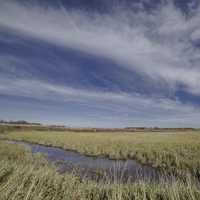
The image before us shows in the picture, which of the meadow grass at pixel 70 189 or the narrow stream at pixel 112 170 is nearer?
the meadow grass at pixel 70 189

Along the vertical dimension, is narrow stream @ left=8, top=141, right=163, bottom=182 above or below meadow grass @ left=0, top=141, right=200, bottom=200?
below

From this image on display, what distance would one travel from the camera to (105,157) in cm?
1783

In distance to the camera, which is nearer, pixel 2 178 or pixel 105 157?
pixel 2 178

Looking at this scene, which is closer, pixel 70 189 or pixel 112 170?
pixel 70 189

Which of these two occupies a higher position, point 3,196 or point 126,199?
point 3,196

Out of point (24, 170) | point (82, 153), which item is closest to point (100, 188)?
point (24, 170)

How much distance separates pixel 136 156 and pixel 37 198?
45.7ft

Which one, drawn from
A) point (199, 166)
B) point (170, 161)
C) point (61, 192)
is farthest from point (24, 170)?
point (170, 161)

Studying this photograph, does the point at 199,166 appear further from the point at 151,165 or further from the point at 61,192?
the point at 61,192

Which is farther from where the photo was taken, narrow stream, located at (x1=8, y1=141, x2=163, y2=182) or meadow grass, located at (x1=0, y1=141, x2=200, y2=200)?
narrow stream, located at (x1=8, y1=141, x2=163, y2=182)

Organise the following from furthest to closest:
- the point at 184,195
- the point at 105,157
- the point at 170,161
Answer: the point at 105,157 < the point at 170,161 < the point at 184,195

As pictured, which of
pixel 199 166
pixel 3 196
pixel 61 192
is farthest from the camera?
pixel 199 166

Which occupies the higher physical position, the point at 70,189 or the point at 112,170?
the point at 70,189

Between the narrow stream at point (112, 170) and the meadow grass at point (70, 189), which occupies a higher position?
the meadow grass at point (70, 189)
